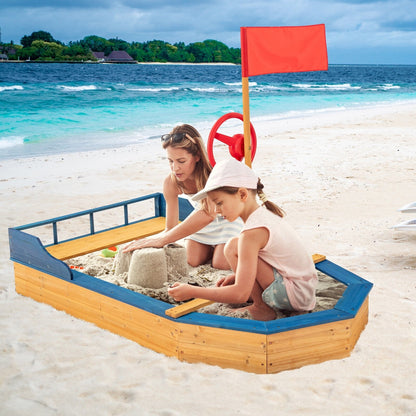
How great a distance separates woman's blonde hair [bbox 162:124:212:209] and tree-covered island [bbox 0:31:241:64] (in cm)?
6053

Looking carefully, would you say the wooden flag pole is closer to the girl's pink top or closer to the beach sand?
the girl's pink top

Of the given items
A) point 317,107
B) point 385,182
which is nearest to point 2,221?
point 385,182

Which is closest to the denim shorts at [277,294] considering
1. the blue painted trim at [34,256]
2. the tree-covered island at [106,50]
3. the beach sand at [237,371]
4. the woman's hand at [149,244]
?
the beach sand at [237,371]

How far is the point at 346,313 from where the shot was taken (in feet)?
8.71

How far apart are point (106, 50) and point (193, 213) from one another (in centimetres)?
7045

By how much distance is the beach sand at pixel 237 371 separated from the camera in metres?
2.36

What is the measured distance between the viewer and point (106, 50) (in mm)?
69750

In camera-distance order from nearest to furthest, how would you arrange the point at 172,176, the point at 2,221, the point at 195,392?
the point at 195,392, the point at 172,176, the point at 2,221

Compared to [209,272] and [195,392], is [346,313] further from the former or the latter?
[209,272]

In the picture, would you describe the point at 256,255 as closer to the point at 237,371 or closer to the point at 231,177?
the point at 231,177

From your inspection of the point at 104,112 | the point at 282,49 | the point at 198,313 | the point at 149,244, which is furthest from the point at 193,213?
the point at 104,112

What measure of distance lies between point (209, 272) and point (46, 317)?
1043 mm

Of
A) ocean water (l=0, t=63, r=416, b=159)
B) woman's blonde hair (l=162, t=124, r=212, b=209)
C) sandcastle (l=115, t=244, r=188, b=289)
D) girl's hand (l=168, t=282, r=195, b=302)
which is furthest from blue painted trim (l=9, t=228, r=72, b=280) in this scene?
ocean water (l=0, t=63, r=416, b=159)

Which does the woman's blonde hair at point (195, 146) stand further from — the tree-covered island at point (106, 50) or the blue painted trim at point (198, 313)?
the tree-covered island at point (106, 50)
